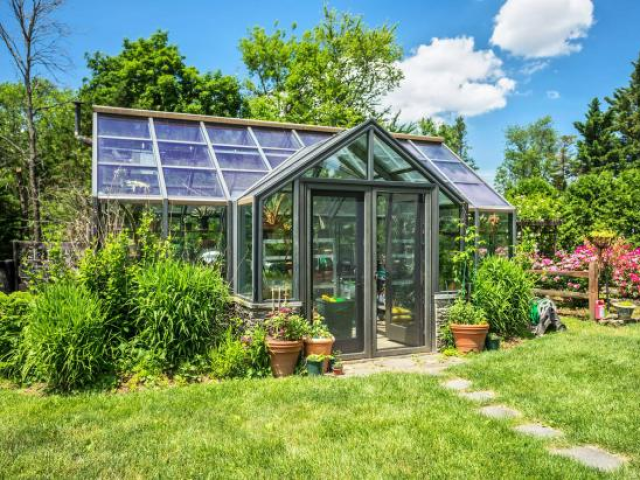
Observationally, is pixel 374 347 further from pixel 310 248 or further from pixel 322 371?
pixel 310 248

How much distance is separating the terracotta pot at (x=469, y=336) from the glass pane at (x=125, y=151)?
194 inches

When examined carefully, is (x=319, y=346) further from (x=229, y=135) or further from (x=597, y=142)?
(x=597, y=142)

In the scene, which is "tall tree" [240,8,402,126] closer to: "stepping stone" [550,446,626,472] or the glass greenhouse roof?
the glass greenhouse roof

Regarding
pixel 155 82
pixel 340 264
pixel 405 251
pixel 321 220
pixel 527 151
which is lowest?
pixel 340 264

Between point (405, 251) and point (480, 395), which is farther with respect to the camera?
point (405, 251)

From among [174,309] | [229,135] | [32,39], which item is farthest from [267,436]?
[32,39]

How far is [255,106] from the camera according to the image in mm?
23016

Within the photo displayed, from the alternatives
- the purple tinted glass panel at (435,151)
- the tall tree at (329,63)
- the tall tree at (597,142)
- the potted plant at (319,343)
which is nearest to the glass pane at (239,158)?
the potted plant at (319,343)

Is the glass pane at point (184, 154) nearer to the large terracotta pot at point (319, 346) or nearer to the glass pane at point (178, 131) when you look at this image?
the glass pane at point (178, 131)

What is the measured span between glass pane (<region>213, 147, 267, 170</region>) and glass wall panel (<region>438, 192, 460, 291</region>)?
2.84 m

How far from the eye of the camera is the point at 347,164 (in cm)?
666

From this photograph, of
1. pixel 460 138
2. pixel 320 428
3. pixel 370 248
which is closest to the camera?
pixel 320 428

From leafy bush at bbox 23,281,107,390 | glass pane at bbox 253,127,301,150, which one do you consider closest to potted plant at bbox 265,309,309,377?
leafy bush at bbox 23,281,107,390

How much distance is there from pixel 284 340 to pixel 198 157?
347cm
